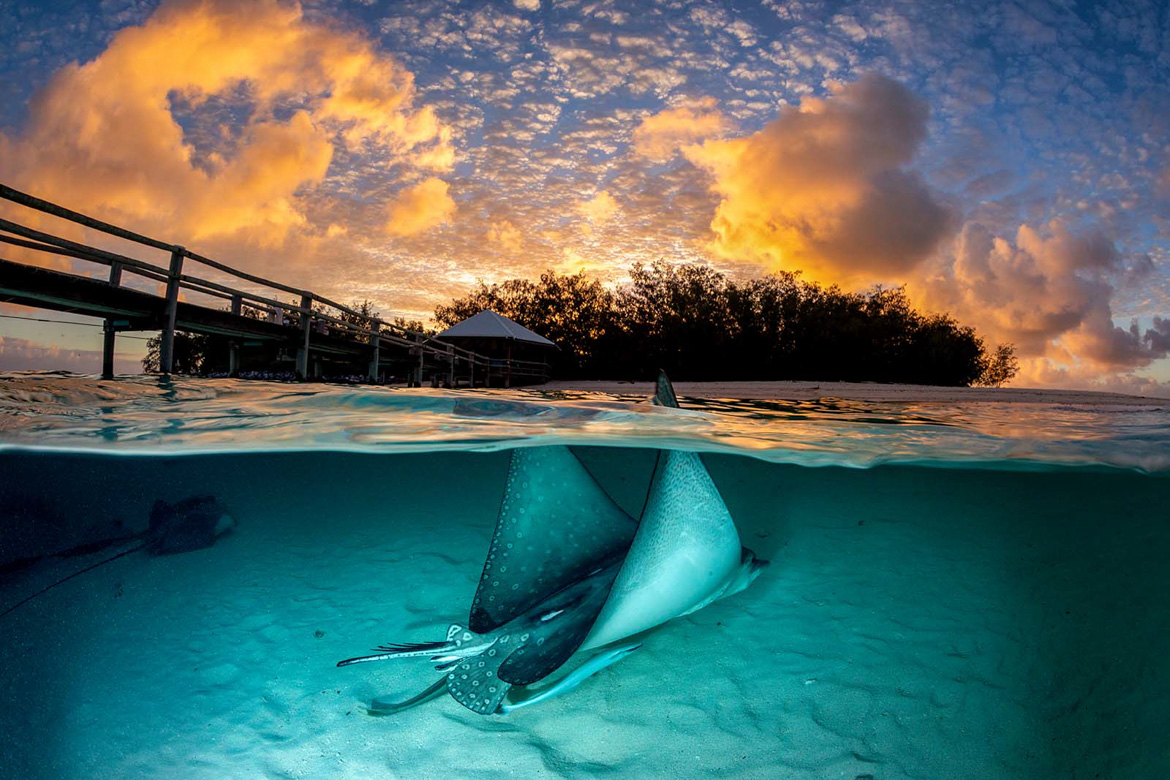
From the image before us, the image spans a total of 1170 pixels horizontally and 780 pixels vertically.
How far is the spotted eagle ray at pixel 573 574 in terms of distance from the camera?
326 cm

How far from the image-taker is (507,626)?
3.60m

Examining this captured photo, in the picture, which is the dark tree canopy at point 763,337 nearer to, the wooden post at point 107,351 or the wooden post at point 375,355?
the wooden post at point 375,355

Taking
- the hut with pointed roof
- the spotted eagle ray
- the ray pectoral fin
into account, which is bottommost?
the ray pectoral fin

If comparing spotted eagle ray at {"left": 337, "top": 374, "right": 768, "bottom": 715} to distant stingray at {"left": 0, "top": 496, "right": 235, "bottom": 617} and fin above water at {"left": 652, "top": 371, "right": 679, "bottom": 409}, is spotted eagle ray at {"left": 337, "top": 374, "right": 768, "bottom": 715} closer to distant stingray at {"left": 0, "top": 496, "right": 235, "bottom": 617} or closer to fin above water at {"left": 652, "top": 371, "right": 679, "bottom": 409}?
fin above water at {"left": 652, "top": 371, "right": 679, "bottom": 409}

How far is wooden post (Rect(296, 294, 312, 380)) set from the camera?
44.9 feet

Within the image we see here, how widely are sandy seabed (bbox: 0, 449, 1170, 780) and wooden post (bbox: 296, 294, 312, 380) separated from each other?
13.3ft

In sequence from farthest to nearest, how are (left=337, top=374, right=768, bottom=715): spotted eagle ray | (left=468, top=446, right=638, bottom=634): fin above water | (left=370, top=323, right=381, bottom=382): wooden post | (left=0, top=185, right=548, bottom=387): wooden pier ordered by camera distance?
1. (left=370, top=323, right=381, bottom=382): wooden post
2. (left=0, top=185, right=548, bottom=387): wooden pier
3. (left=468, top=446, right=638, bottom=634): fin above water
4. (left=337, top=374, right=768, bottom=715): spotted eagle ray

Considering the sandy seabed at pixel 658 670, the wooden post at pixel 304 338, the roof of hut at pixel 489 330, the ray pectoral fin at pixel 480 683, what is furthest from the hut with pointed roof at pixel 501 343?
the ray pectoral fin at pixel 480 683

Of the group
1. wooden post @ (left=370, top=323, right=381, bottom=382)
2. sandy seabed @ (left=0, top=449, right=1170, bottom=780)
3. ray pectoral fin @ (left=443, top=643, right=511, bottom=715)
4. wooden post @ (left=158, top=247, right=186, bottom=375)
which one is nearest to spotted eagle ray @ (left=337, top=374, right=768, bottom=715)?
ray pectoral fin @ (left=443, top=643, right=511, bottom=715)

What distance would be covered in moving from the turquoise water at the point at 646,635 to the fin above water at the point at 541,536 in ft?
2.64

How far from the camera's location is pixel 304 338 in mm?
14039

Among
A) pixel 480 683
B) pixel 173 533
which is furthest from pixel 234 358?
pixel 480 683

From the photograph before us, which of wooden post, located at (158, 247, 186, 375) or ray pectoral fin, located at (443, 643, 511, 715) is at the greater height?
wooden post, located at (158, 247, 186, 375)

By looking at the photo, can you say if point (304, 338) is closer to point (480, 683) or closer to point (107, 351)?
point (107, 351)
